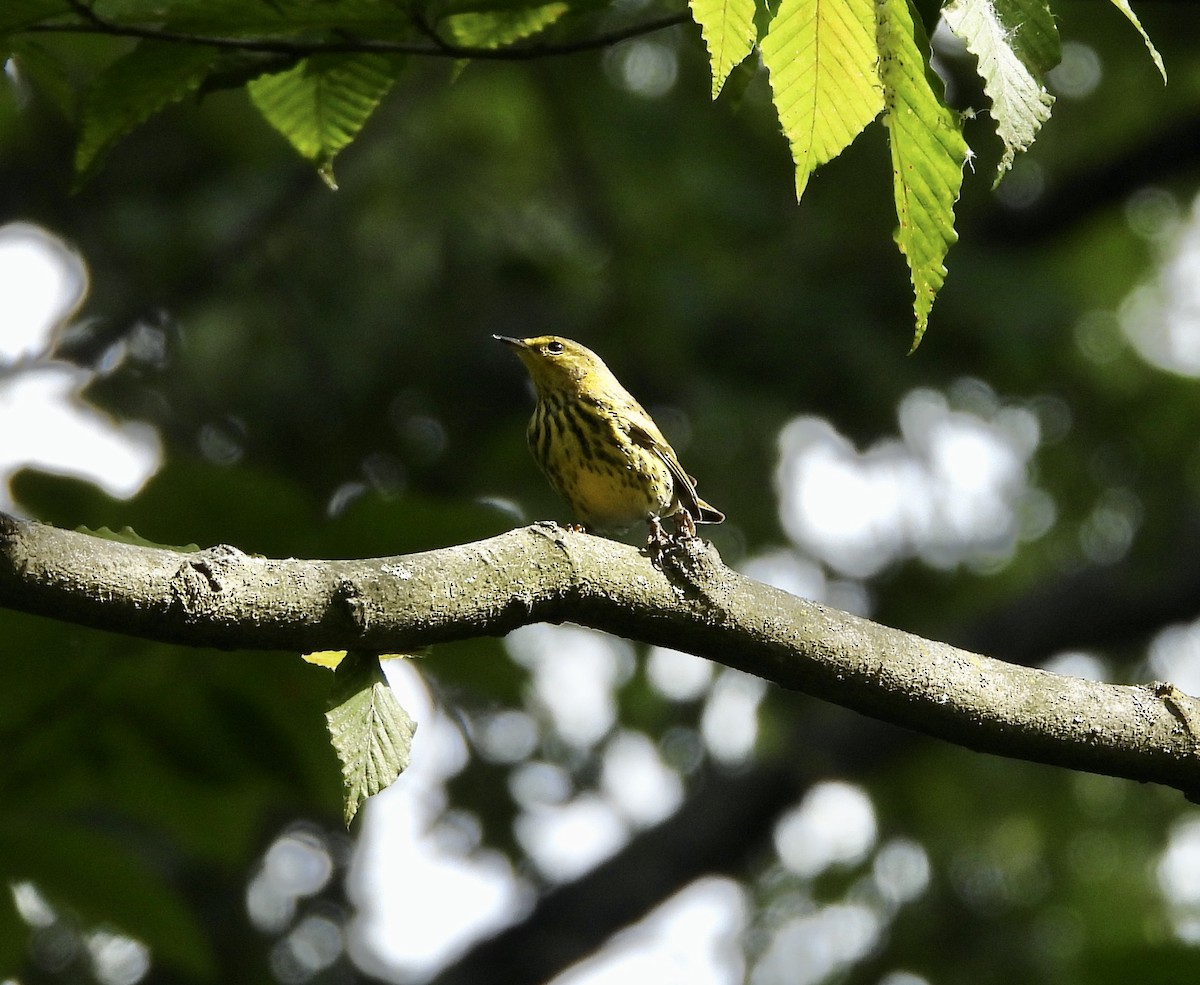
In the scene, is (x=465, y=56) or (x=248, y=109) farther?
(x=248, y=109)

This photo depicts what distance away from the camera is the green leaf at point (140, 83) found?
8.77 feet

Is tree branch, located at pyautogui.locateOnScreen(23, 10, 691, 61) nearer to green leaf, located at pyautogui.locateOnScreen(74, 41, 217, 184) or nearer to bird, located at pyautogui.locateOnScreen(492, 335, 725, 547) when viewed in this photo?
green leaf, located at pyautogui.locateOnScreen(74, 41, 217, 184)

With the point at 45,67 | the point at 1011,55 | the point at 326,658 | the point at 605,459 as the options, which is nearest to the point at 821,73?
the point at 1011,55

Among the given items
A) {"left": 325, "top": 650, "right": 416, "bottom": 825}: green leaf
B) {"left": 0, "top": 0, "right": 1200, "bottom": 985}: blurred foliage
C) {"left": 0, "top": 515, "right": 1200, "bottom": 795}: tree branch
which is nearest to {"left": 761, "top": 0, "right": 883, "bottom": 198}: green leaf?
{"left": 0, "top": 515, "right": 1200, "bottom": 795}: tree branch

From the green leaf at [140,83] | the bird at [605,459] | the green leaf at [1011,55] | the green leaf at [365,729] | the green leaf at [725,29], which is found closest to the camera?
the green leaf at [725,29]

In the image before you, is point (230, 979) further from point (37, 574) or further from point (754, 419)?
point (37, 574)

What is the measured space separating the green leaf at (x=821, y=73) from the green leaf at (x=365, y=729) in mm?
1027

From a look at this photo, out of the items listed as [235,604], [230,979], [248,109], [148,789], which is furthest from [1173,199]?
[235,604]

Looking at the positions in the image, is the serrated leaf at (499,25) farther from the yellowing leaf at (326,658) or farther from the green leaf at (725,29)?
the yellowing leaf at (326,658)

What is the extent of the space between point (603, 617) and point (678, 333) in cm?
573

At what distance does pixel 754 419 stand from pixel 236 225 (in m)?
2.98

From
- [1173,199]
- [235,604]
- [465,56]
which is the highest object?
[465,56]

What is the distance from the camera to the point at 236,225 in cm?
823

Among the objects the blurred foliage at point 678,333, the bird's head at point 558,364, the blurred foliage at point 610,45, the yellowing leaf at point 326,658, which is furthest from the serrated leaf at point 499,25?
the blurred foliage at point 678,333
